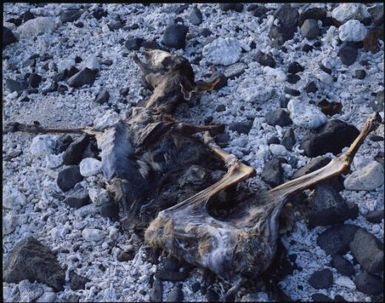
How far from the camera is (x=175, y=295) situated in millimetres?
3588

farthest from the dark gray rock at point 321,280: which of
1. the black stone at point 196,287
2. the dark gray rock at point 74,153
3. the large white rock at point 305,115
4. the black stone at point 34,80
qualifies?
the black stone at point 34,80

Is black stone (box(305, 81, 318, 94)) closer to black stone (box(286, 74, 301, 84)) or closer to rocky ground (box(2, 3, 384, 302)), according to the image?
rocky ground (box(2, 3, 384, 302))

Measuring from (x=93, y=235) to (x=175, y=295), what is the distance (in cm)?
68

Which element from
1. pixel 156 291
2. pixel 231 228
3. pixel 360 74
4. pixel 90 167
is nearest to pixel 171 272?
pixel 156 291

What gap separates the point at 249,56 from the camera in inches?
191

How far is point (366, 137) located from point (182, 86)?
Result: 1.21m

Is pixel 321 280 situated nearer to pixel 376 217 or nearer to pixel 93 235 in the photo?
pixel 376 217

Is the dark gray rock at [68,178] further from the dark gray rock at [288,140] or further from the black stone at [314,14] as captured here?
the black stone at [314,14]

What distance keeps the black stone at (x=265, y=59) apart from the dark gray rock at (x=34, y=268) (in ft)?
6.28

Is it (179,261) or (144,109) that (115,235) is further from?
(144,109)

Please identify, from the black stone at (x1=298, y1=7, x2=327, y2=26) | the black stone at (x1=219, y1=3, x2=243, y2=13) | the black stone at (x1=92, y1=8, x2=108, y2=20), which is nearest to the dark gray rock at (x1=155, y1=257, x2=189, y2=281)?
the black stone at (x1=298, y1=7, x2=327, y2=26)

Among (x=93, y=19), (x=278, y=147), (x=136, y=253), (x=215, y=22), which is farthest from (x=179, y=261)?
(x=93, y=19)

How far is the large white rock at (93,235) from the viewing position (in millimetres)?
3986

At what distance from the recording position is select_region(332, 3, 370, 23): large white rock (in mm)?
4777
